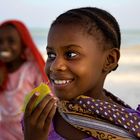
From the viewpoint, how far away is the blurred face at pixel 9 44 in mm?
3629

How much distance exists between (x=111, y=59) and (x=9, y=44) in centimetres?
207

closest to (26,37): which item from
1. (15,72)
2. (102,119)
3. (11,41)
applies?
(11,41)

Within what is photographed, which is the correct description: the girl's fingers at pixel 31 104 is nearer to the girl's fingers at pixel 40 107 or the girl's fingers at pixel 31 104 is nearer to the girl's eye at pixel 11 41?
the girl's fingers at pixel 40 107

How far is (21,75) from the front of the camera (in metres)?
3.65

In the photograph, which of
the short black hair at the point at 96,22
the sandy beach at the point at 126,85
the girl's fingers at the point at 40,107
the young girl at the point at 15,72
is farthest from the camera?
the sandy beach at the point at 126,85

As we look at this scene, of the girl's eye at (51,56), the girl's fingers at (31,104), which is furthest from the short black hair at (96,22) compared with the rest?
the girl's fingers at (31,104)

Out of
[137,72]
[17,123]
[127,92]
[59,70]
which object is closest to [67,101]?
[59,70]

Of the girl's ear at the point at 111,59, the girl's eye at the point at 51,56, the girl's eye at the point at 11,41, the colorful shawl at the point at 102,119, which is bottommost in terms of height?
the girl's eye at the point at 11,41

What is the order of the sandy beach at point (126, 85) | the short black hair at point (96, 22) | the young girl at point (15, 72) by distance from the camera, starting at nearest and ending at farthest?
the short black hair at point (96, 22) → the young girl at point (15, 72) → the sandy beach at point (126, 85)

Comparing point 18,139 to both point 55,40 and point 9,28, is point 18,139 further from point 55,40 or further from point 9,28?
point 55,40

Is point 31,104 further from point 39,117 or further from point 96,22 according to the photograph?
point 96,22

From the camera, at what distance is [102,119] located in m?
1.56

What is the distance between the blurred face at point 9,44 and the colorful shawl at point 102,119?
2.10m

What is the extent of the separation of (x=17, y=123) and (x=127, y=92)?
10.4ft
